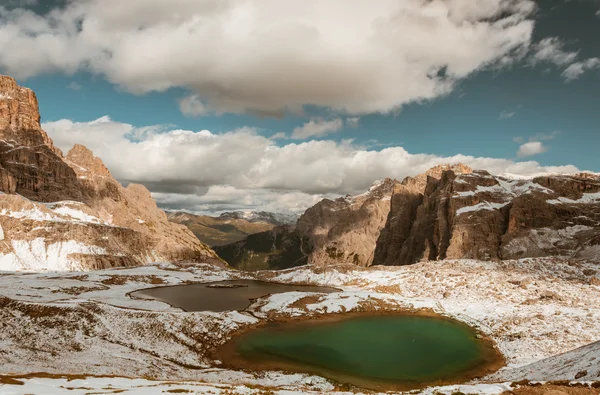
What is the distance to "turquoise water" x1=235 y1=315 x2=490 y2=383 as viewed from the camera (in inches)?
2260

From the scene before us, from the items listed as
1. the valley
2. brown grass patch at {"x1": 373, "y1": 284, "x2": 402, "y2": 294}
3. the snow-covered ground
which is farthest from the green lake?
brown grass patch at {"x1": 373, "y1": 284, "x2": 402, "y2": 294}

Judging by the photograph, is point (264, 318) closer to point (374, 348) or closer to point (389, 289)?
point (374, 348)

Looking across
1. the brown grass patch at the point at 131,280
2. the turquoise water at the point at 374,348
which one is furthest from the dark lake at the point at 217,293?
the turquoise water at the point at 374,348

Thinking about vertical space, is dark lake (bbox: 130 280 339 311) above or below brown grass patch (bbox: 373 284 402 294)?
below

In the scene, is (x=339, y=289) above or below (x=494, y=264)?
below

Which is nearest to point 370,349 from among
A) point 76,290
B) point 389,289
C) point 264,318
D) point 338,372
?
point 338,372

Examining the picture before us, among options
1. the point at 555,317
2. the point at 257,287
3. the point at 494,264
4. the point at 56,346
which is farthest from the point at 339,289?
the point at 56,346

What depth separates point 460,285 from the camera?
115 m

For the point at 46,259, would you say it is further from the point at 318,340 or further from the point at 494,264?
the point at 494,264

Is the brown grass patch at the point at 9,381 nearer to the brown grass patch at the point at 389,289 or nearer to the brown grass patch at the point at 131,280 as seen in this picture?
the brown grass patch at the point at 389,289

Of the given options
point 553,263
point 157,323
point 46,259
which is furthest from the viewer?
point 46,259

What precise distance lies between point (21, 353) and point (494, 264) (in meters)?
150

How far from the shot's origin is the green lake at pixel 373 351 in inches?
2199

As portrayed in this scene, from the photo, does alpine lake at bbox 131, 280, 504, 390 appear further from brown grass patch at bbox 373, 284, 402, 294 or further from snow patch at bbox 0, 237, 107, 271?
snow patch at bbox 0, 237, 107, 271
